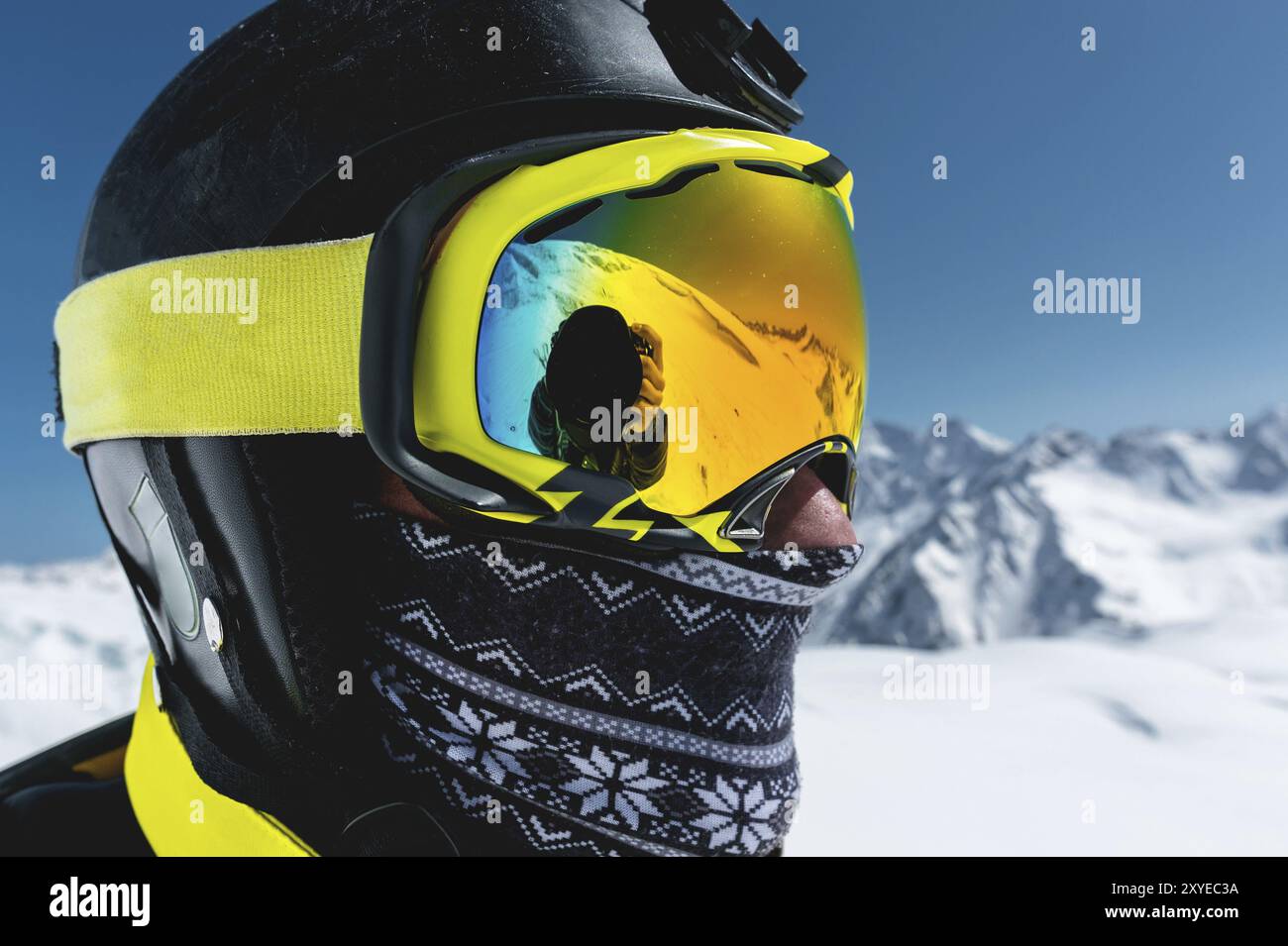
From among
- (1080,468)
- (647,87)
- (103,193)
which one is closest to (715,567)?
(647,87)

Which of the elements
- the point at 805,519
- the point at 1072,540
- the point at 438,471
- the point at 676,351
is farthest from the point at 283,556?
the point at 1072,540

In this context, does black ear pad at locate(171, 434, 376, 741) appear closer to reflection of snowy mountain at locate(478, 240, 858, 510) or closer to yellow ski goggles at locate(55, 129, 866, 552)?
yellow ski goggles at locate(55, 129, 866, 552)

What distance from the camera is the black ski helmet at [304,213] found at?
1200 mm

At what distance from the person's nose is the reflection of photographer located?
232 mm

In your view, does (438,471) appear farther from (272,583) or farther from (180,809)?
(180,809)

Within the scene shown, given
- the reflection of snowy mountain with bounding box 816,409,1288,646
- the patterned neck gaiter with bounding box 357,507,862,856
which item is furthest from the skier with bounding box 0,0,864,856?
the reflection of snowy mountain with bounding box 816,409,1288,646

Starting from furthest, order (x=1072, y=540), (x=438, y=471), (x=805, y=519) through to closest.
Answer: (x=1072, y=540) < (x=805, y=519) < (x=438, y=471)

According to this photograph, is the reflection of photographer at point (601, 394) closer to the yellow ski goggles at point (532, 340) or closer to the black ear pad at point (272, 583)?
the yellow ski goggles at point (532, 340)

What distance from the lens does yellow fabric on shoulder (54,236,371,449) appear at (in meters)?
1.17

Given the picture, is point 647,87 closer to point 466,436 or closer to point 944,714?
point 466,436

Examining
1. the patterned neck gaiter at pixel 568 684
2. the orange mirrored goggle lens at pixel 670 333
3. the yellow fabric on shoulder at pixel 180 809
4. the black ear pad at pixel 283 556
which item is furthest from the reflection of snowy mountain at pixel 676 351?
the yellow fabric on shoulder at pixel 180 809

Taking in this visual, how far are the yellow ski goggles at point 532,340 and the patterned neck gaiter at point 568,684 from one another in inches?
3.0

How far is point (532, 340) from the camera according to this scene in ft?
3.75

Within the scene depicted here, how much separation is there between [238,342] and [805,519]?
90 centimetres
